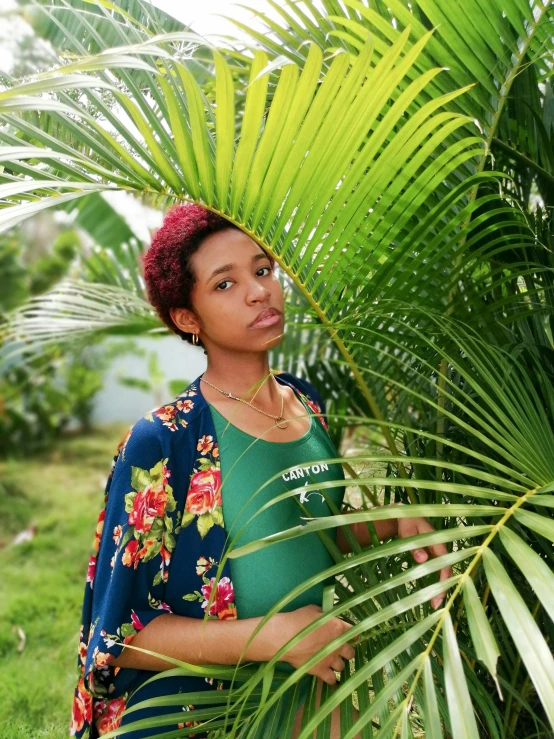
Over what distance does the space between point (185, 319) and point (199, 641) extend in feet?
1.61

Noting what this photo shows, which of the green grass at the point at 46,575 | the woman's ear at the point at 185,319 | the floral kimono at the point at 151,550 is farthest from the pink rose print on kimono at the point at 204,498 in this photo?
the green grass at the point at 46,575

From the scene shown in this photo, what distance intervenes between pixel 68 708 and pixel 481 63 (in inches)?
69.8

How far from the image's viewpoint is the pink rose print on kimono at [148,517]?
107 cm

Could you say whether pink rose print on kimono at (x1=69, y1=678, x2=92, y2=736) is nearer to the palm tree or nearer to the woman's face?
the palm tree

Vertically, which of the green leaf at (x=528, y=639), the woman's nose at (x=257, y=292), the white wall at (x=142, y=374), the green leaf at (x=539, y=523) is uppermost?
the woman's nose at (x=257, y=292)

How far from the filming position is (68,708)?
2.03 m

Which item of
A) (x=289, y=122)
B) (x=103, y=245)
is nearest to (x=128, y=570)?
Answer: (x=289, y=122)

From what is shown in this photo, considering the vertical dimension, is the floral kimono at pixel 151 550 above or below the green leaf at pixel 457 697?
below

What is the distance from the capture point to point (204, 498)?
1.12 m

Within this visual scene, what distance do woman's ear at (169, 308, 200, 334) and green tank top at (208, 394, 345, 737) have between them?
14cm

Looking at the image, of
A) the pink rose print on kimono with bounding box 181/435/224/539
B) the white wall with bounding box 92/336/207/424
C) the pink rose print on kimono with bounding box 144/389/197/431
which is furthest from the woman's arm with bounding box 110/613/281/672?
the white wall with bounding box 92/336/207/424

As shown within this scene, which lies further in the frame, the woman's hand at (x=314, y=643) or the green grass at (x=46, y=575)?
the green grass at (x=46, y=575)

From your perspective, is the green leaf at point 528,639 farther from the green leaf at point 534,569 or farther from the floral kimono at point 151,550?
the floral kimono at point 151,550

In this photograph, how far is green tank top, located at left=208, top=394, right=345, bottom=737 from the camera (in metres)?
1.14
